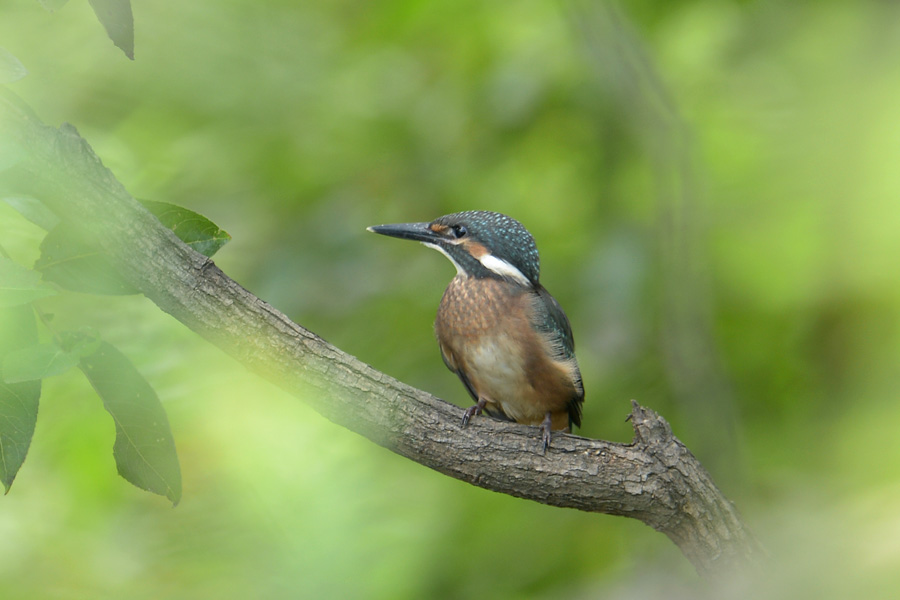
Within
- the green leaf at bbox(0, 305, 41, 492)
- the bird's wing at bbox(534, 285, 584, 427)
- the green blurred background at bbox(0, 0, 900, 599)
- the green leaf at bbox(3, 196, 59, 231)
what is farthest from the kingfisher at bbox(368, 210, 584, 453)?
the green leaf at bbox(0, 305, 41, 492)

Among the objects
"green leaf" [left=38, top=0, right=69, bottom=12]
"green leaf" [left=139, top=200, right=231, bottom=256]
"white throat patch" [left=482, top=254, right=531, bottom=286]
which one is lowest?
"green leaf" [left=38, top=0, right=69, bottom=12]

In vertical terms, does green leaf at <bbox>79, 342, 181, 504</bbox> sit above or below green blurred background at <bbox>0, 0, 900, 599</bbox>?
below

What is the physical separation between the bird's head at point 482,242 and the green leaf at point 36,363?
5.18 ft

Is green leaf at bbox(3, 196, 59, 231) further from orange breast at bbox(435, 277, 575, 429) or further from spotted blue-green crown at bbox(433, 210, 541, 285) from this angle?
spotted blue-green crown at bbox(433, 210, 541, 285)

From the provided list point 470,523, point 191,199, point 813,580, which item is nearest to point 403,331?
point 470,523

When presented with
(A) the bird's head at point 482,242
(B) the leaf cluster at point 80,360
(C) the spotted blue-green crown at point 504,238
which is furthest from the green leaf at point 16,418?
(C) the spotted blue-green crown at point 504,238

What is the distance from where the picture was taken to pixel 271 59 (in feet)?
7.98

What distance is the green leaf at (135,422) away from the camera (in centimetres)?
127

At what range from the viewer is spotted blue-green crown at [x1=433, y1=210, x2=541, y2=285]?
261cm

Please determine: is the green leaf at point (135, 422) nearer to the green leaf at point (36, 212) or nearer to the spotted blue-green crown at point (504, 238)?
the green leaf at point (36, 212)

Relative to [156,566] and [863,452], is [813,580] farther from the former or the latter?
[156,566]

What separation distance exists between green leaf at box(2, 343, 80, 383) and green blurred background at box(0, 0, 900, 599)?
614 millimetres

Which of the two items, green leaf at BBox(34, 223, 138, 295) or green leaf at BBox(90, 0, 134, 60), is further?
green leaf at BBox(34, 223, 138, 295)

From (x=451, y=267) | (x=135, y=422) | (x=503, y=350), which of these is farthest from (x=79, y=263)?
(x=451, y=267)
